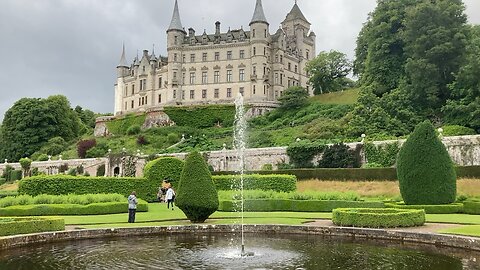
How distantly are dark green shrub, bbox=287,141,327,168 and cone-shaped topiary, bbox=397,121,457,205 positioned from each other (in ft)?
58.7

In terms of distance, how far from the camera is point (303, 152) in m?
41.1

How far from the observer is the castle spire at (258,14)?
71562mm

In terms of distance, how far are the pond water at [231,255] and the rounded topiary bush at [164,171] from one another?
1450 cm

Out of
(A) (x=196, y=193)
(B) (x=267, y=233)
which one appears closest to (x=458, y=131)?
(B) (x=267, y=233)

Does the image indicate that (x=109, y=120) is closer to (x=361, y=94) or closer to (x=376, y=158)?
(x=361, y=94)

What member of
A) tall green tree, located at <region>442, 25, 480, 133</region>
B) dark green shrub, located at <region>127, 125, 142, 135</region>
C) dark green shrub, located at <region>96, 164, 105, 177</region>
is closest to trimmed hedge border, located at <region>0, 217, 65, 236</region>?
Result: tall green tree, located at <region>442, 25, 480, 133</region>

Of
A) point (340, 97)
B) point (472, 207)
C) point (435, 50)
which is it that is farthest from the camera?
point (340, 97)

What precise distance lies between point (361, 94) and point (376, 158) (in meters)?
13.1

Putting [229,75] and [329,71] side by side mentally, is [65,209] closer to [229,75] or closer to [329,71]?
[229,75]

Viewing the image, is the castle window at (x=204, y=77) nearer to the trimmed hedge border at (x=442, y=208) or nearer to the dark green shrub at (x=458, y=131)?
the dark green shrub at (x=458, y=131)

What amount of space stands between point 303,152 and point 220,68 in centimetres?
3703

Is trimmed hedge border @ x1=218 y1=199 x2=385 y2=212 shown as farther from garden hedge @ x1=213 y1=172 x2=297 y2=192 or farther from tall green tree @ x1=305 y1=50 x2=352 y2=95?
tall green tree @ x1=305 y1=50 x2=352 y2=95

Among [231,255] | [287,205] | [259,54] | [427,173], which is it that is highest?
[259,54]

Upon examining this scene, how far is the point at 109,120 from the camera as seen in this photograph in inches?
3012
